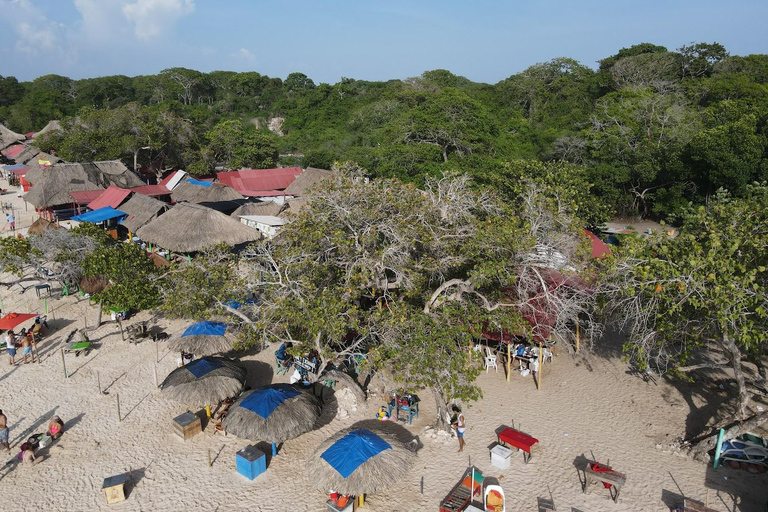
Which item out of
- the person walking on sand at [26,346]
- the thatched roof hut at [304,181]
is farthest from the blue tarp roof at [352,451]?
the thatched roof hut at [304,181]

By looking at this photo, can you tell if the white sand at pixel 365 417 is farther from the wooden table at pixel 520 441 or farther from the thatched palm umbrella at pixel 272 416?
the thatched palm umbrella at pixel 272 416

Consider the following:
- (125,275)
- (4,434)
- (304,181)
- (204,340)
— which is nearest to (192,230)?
(125,275)

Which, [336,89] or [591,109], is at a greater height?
[336,89]

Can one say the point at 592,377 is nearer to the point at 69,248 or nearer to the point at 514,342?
the point at 514,342

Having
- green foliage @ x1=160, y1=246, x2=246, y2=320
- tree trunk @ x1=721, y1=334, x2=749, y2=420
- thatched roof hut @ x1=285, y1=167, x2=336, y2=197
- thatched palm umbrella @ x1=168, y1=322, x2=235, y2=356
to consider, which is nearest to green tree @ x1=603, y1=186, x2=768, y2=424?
tree trunk @ x1=721, y1=334, x2=749, y2=420

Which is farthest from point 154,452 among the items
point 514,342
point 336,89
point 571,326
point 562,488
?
point 336,89

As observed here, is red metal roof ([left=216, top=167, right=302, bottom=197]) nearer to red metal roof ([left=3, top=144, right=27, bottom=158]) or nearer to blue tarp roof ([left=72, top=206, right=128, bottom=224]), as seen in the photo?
blue tarp roof ([left=72, top=206, right=128, bottom=224])
